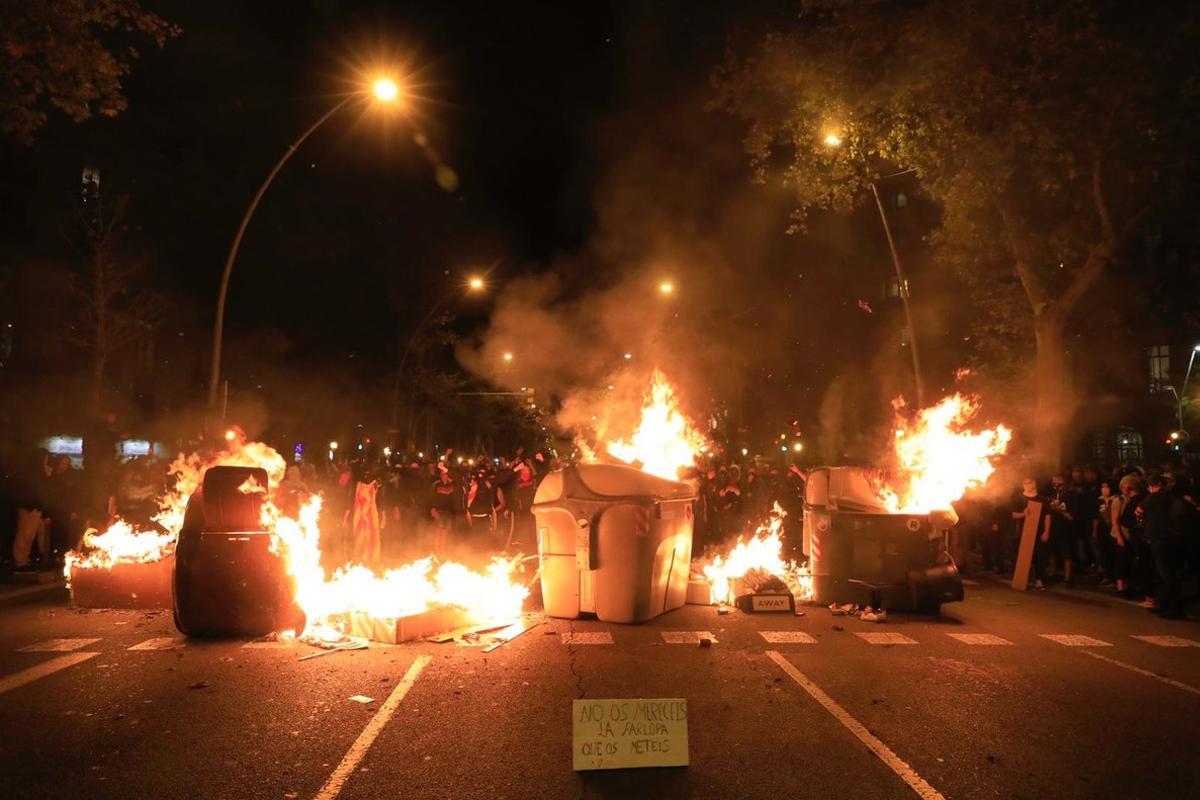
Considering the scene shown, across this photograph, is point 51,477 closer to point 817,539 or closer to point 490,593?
point 490,593

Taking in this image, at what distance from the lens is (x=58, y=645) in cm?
757

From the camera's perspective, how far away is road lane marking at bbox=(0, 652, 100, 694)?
20.6 feet

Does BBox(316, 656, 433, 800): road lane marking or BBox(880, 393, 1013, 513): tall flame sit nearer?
BBox(316, 656, 433, 800): road lane marking

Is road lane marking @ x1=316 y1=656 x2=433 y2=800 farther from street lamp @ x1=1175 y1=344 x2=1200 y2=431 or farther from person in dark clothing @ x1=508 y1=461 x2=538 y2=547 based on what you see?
street lamp @ x1=1175 y1=344 x2=1200 y2=431

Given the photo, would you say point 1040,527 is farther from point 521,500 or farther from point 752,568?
point 521,500

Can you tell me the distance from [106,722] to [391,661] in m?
2.25

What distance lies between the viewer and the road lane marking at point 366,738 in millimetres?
4336

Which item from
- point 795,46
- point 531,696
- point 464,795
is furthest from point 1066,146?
point 464,795

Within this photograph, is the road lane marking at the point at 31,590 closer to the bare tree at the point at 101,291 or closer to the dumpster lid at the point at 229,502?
the dumpster lid at the point at 229,502

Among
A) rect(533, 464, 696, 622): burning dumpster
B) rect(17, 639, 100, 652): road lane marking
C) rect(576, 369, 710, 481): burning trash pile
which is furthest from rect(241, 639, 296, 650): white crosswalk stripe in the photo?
rect(576, 369, 710, 481): burning trash pile

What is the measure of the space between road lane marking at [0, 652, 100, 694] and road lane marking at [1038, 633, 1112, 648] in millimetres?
8668

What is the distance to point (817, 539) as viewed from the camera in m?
10.4

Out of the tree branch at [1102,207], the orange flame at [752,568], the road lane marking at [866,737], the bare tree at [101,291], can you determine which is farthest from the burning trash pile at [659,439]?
the bare tree at [101,291]

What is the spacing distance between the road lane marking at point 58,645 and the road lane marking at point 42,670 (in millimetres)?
244
